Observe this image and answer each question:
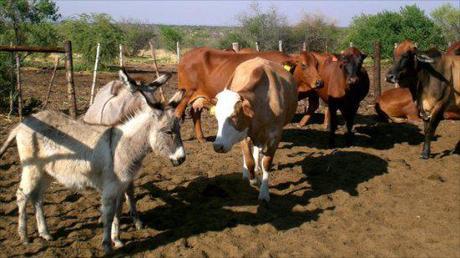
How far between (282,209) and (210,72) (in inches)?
170

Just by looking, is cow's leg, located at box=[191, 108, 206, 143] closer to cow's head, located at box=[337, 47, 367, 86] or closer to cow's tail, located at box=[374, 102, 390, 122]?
cow's head, located at box=[337, 47, 367, 86]

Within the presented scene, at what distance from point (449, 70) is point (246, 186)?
4.56 m

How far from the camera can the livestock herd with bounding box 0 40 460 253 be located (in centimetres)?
498

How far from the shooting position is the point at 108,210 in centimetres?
486

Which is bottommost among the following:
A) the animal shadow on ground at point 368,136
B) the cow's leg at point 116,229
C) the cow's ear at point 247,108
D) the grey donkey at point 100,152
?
the animal shadow on ground at point 368,136

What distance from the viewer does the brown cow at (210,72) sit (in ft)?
31.8

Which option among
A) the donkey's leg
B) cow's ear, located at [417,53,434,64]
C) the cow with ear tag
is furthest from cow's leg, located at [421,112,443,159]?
the donkey's leg

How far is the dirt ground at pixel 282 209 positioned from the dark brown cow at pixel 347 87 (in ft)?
2.00

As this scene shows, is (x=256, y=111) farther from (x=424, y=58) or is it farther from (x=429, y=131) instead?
(x=429, y=131)

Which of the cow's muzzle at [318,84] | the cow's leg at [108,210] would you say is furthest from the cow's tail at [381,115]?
the cow's leg at [108,210]

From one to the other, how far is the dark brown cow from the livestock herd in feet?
0.07

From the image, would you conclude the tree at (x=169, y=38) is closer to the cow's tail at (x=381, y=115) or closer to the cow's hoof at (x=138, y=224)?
the cow's tail at (x=381, y=115)

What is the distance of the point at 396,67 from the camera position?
28.7 ft

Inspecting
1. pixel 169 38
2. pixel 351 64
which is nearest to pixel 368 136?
pixel 351 64
